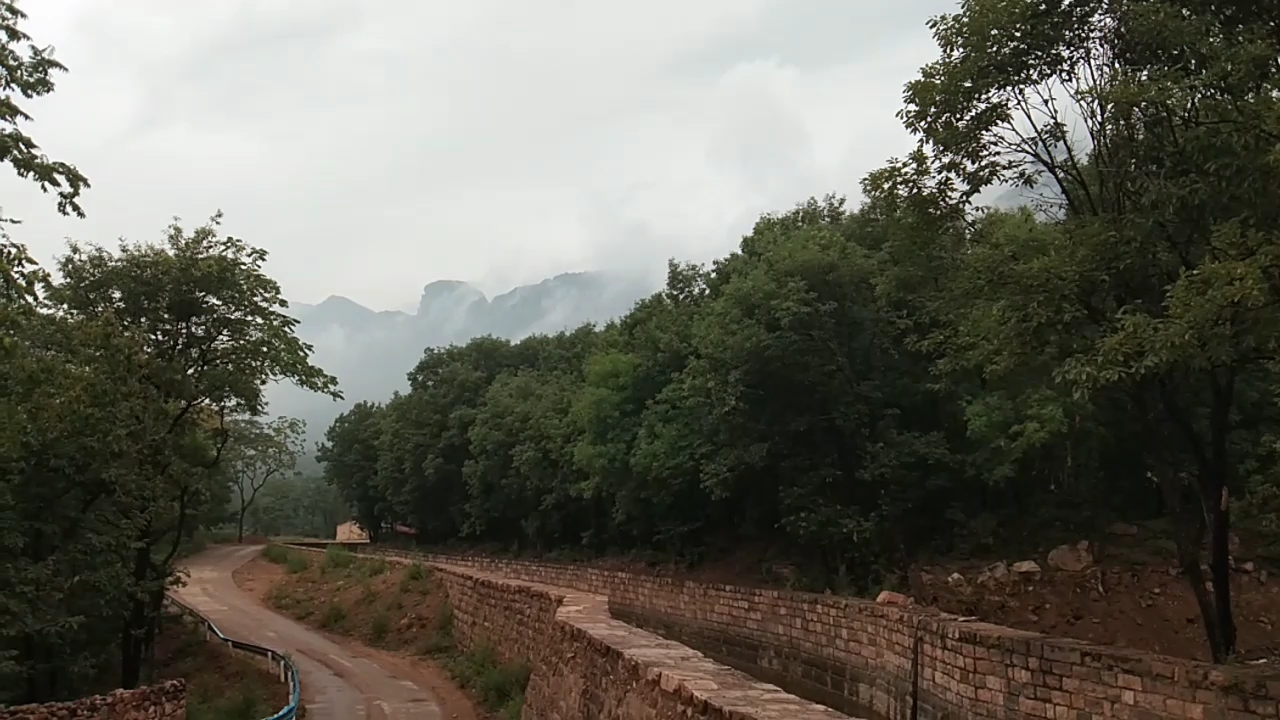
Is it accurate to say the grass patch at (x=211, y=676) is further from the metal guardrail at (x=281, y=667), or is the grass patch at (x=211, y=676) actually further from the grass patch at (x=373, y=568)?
the grass patch at (x=373, y=568)

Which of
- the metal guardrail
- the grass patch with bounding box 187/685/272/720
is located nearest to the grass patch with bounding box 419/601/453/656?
the metal guardrail

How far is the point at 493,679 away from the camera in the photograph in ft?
50.3

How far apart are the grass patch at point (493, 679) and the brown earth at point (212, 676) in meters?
3.26

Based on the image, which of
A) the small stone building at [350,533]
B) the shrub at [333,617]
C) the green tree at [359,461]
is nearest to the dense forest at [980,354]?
the shrub at [333,617]

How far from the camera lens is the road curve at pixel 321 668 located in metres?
15.9

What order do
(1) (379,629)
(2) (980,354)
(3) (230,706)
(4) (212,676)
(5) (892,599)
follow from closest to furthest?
(2) (980,354), (3) (230,706), (5) (892,599), (4) (212,676), (1) (379,629)

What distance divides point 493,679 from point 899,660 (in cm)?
654

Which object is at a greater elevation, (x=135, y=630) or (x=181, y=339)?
(x=181, y=339)

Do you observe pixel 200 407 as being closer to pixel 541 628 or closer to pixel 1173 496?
pixel 541 628

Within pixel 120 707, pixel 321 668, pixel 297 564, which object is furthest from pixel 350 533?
pixel 120 707

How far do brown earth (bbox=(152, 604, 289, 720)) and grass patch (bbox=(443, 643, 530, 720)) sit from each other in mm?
3261

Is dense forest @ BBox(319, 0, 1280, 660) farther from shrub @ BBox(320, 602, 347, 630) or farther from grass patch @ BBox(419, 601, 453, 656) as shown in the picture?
shrub @ BBox(320, 602, 347, 630)

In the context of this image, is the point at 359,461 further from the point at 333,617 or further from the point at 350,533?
the point at 333,617

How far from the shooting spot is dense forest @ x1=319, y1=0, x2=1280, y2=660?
973 cm
